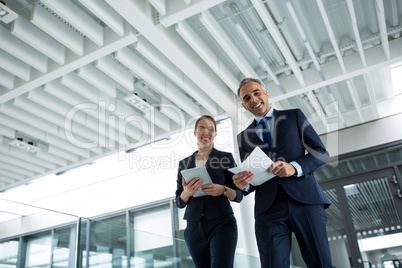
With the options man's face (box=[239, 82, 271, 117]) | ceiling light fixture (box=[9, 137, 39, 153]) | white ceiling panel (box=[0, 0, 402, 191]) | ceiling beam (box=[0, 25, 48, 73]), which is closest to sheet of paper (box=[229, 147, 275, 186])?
man's face (box=[239, 82, 271, 117])

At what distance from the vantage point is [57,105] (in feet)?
17.9

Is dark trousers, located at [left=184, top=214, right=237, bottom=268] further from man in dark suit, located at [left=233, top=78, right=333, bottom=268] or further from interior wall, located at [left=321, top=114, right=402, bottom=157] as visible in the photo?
interior wall, located at [left=321, top=114, right=402, bottom=157]

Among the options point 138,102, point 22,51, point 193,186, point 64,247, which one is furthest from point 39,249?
point 138,102

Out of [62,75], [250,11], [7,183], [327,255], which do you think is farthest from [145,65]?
[7,183]

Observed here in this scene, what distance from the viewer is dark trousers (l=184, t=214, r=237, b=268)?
1913mm

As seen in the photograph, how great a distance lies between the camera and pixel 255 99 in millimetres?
1729

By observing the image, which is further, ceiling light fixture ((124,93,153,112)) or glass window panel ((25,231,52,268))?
ceiling light fixture ((124,93,153,112))

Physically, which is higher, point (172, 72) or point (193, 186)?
point (172, 72)

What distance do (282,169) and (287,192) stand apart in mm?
102

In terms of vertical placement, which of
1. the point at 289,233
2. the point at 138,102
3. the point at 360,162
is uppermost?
the point at 138,102

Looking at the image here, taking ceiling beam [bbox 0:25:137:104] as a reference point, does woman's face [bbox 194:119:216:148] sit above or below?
below

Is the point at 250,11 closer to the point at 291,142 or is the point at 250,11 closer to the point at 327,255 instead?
the point at 291,142

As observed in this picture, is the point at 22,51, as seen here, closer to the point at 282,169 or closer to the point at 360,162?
the point at 282,169

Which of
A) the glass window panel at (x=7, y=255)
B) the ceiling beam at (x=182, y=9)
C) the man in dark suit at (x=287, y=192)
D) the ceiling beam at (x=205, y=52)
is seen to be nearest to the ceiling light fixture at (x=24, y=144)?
the ceiling beam at (x=205, y=52)
